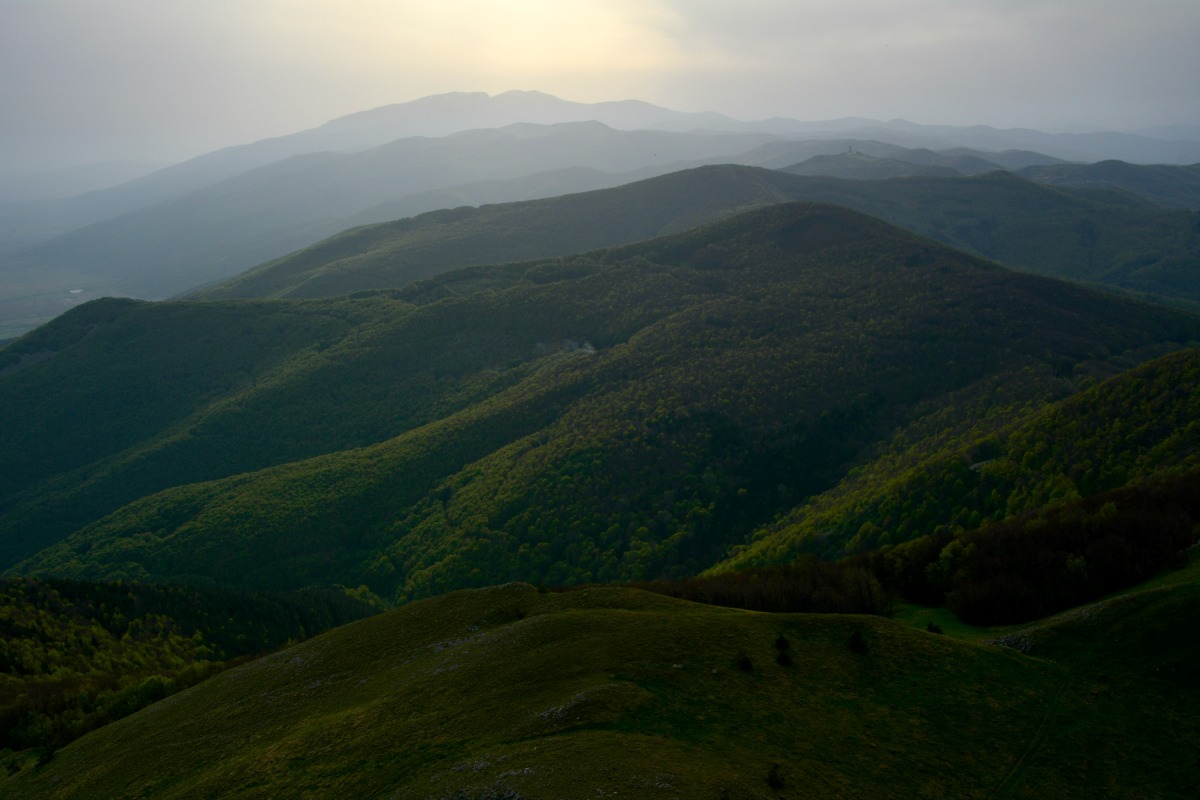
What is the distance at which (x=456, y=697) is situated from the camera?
30500 mm

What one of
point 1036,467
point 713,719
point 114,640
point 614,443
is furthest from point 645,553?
point 713,719

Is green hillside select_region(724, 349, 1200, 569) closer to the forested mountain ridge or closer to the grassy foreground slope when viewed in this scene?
the forested mountain ridge

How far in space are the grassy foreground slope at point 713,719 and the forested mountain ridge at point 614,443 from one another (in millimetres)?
61408

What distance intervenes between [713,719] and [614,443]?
90140 millimetres

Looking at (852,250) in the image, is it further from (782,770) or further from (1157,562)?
(782,770)

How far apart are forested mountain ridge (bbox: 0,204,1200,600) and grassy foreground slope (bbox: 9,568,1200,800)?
61408 millimetres

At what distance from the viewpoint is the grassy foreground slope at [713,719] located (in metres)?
22.1

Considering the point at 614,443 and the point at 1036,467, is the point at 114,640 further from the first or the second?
the point at 1036,467

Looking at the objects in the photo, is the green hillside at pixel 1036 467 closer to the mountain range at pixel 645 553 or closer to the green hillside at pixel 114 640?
the mountain range at pixel 645 553

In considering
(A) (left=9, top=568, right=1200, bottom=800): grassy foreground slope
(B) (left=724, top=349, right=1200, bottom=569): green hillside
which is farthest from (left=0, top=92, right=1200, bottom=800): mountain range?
(B) (left=724, top=349, right=1200, bottom=569): green hillside

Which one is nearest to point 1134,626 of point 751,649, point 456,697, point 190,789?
point 751,649

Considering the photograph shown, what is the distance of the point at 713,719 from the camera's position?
25500 mm

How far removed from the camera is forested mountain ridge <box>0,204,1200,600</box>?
346 ft

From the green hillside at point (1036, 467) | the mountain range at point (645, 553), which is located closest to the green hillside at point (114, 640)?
the mountain range at point (645, 553)
